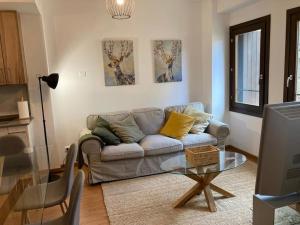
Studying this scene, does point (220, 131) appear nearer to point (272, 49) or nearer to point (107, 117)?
point (272, 49)

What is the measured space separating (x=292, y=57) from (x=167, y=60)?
201 cm

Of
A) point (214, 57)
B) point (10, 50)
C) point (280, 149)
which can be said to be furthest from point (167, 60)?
point (280, 149)

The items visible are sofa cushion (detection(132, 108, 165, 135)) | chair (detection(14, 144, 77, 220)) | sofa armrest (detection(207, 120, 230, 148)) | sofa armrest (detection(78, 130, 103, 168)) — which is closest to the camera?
chair (detection(14, 144, 77, 220))

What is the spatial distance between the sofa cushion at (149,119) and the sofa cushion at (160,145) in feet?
1.25

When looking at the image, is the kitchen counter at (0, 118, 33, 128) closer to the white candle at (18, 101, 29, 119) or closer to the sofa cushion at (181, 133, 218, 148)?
the white candle at (18, 101, 29, 119)

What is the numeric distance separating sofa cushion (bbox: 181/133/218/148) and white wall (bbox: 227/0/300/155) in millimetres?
714

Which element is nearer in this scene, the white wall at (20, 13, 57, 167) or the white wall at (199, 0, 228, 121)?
the white wall at (20, 13, 57, 167)

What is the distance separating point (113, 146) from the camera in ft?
11.6

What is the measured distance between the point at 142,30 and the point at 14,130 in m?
2.57

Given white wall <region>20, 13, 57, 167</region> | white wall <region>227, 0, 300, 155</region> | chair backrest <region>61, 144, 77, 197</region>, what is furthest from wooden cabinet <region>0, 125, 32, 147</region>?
white wall <region>227, 0, 300, 155</region>

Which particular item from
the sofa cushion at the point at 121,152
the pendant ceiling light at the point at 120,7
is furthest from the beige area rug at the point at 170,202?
the pendant ceiling light at the point at 120,7

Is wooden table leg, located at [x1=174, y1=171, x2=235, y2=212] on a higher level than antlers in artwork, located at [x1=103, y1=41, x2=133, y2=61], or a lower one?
lower

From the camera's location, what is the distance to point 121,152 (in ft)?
11.2

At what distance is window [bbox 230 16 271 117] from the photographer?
12.4ft
